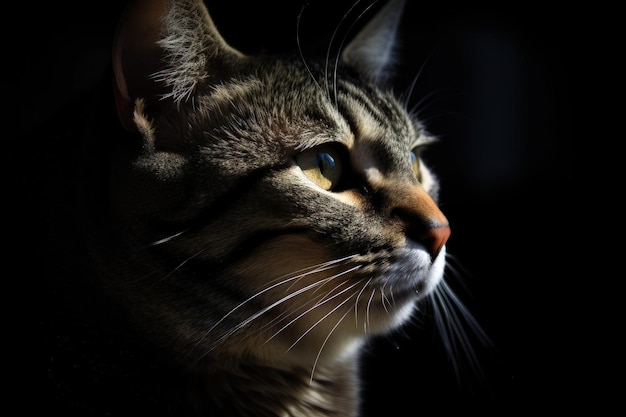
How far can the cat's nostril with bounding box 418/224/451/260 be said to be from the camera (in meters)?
0.78

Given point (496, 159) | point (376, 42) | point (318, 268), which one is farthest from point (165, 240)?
point (496, 159)

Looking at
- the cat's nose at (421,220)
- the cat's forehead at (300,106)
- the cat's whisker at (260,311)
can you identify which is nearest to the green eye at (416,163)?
the cat's forehead at (300,106)

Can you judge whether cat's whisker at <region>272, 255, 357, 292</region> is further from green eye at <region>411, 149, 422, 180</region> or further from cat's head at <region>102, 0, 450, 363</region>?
green eye at <region>411, 149, 422, 180</region>

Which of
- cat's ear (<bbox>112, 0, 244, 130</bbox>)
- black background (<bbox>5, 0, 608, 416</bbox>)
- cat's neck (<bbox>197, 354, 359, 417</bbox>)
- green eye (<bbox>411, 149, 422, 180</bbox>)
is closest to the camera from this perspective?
cat's ear (<bbox>112, 0, 244, 130</bbox>)

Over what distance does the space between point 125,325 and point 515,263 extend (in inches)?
30.7

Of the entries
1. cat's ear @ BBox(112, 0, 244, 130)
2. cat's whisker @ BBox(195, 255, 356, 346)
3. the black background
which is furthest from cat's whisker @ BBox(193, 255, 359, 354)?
the black background

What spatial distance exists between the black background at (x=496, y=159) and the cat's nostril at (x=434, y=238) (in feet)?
1.01

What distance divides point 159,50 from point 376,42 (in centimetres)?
47

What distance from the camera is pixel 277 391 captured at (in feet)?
2.81

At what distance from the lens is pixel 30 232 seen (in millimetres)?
Answer: 876

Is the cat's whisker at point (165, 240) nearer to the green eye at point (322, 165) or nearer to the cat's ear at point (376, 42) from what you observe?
the green eye at point (322, 165)

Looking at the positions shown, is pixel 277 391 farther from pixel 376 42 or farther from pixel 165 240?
pixel 376 42

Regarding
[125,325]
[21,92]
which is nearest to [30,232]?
Result: [125,325]

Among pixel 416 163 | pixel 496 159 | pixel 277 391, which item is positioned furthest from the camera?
Answer: pixel 496 159
